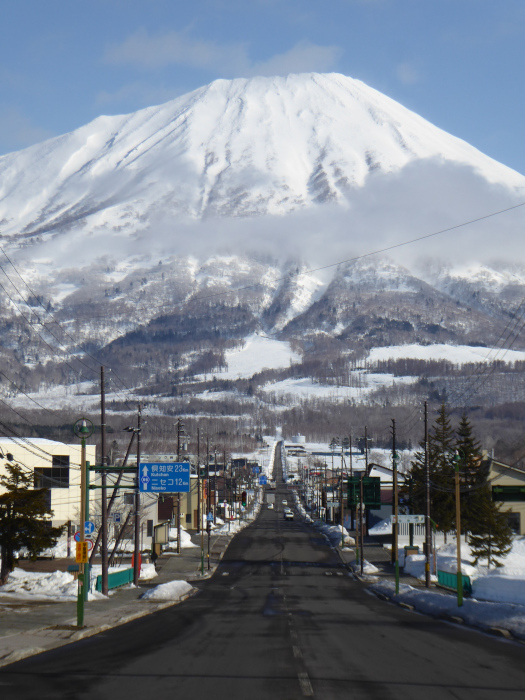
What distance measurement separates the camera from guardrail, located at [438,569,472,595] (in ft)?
167

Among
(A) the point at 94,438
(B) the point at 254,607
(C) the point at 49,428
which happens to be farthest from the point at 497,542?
(A) the point at 94,438

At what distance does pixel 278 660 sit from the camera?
63.6ft

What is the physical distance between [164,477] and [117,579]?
14514 mm

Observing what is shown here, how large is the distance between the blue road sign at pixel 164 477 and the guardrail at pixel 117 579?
10993 mm

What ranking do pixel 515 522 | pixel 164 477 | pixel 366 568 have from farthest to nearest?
pixel 515 522
pixel 366 568
pixel 164 477

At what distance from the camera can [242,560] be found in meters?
75.1

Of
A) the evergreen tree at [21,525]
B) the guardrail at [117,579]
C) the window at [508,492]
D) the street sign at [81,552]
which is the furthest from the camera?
the guardrail at [117,579]

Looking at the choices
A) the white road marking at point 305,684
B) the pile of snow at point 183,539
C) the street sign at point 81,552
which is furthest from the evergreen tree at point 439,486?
the white road marking at point 305,684

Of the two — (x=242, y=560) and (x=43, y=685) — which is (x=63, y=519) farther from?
(x=43, y=685)

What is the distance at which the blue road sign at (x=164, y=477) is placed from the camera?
36.7 meters

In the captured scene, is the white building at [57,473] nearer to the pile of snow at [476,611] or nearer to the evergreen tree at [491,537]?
the evergreen tree at [491,537]

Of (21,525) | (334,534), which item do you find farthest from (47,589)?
(334,534)

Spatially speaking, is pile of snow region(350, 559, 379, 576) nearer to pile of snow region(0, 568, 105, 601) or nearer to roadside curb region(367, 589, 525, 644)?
roadside curb region(367, 589, 525, 644)

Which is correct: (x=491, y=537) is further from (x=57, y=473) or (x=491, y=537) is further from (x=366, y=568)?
(x=57, y=473)
